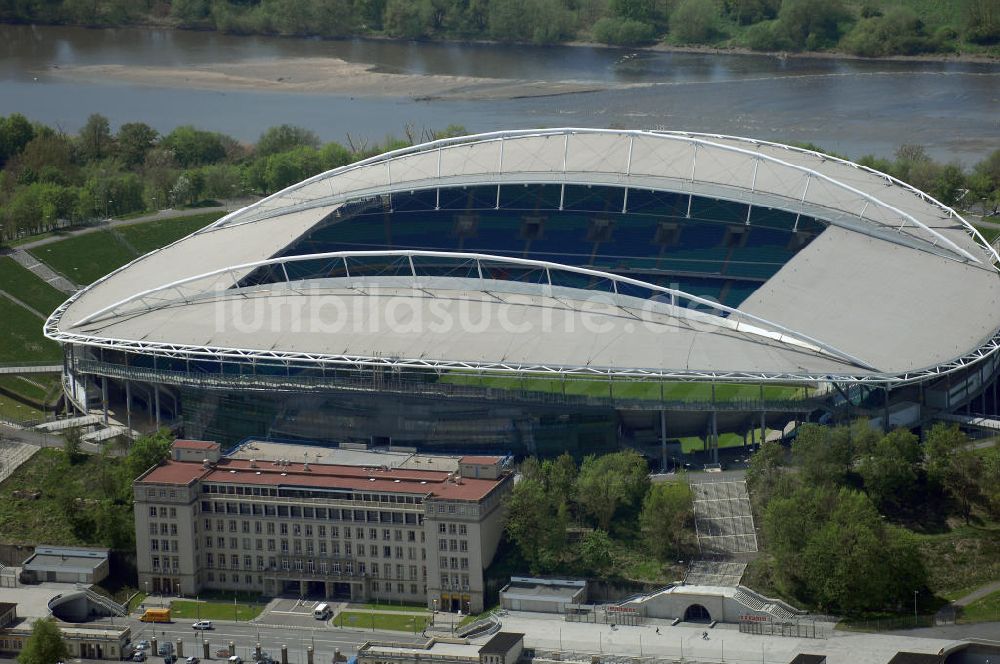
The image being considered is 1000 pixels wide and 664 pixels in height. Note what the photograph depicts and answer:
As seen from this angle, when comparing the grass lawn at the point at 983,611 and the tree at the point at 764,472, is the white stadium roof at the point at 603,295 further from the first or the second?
the grass lawn at the point at 983,611

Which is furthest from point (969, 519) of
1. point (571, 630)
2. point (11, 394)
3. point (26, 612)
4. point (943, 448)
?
point (11, 394)

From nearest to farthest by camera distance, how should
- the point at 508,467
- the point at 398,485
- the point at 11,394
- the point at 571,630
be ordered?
the point at 571,630 < the point at 398,485 < the point at 508,467 < the point at 11,394

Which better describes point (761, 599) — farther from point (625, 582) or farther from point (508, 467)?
point (508, 467)

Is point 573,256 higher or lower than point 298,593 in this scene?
higher

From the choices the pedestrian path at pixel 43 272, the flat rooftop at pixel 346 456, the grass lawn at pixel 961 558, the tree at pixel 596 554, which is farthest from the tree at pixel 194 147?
the grass lawn at pixel 961 558

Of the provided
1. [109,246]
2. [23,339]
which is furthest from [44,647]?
[109,246]

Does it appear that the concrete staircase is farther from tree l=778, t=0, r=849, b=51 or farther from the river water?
tree l=778, t=0, r=849, b=51

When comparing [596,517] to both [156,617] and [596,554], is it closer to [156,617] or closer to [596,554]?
[596,554]

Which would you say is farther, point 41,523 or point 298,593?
point 41,523
